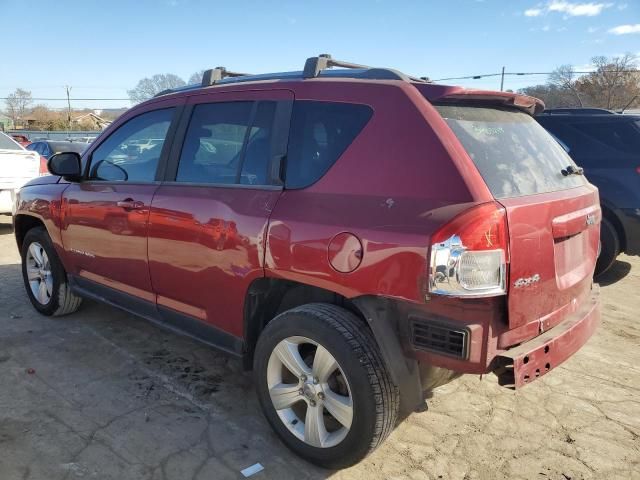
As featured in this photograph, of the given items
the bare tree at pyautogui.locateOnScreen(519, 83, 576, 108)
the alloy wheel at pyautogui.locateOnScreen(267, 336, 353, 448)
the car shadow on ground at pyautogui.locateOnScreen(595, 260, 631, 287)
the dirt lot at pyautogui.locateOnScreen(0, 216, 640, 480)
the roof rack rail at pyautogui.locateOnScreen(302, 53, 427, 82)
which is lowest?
the car shadow on ground at pyautogui.locateOnScreen(595, 260, 631, 287)

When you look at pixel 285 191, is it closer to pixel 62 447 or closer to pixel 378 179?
pixel 378 179

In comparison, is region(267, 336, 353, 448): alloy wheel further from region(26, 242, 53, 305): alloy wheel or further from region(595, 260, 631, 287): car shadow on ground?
region(595, 260, 631, 287): car shadow on ground

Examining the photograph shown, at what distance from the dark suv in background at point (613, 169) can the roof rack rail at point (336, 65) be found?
4.03 meters

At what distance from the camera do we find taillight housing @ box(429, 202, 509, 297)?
2.00 metres

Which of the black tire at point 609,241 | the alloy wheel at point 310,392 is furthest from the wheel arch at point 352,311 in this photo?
the black tire at point 609,241

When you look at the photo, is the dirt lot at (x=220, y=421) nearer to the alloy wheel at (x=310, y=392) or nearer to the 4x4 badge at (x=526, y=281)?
the alloy wheel at (x=310, y=392)

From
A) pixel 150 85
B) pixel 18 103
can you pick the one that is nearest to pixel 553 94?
pixel 150 85

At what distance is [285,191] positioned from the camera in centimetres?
260

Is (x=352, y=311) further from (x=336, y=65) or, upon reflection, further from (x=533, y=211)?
(x=336, y=65)

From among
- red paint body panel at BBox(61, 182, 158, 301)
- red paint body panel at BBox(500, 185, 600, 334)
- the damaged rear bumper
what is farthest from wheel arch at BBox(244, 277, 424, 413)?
Answer: red paint body panel at BBox(61, 182, 158, 301)

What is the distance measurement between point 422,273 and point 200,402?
71.2 inches

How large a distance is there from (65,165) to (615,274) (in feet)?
20.6

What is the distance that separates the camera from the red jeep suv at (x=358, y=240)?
2.08 metres

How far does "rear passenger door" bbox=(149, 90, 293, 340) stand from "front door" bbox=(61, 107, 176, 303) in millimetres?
172
